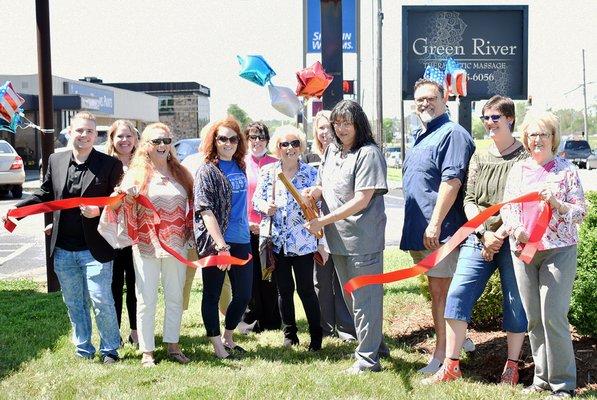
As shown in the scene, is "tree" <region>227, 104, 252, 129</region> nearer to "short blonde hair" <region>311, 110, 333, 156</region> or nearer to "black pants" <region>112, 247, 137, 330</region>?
"short blonde hair" <region>311, 110, 333, 156</region>

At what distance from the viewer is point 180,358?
5.80m

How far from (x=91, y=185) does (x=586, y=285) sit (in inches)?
144

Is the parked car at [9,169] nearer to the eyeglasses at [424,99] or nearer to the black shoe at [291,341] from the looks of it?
the black shoe at [291,341]

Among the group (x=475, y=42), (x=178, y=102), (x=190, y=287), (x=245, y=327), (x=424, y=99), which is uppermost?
(x=178, y=102)

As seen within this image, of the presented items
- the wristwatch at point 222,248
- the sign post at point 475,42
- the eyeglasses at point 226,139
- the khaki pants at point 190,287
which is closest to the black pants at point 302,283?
the wristwatch at point 222,248

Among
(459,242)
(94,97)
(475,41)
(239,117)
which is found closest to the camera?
(459,242)

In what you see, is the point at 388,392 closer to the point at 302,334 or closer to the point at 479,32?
the point at 302,334

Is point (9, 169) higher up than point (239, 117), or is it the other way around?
point (239, 117)

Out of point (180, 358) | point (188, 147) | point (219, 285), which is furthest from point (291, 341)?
point (188, 147)

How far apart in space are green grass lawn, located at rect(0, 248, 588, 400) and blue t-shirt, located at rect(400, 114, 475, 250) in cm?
102

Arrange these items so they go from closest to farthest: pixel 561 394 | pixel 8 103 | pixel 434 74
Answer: pixel 561 394
pixel 8 103
pixel 434 74

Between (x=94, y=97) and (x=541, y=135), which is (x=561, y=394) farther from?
(x=94, y=97)

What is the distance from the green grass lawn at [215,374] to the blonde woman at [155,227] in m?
0.34

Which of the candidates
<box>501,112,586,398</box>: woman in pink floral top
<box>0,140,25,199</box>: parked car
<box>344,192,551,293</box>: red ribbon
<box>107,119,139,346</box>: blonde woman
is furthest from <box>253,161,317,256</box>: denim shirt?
<box>0,140,25,199</box>: parked car
